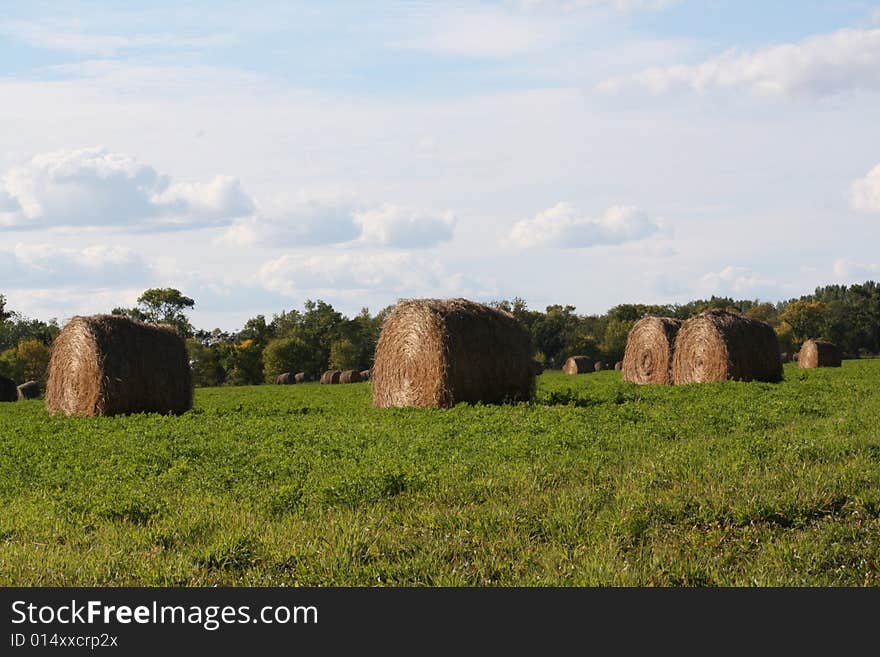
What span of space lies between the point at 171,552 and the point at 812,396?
739 inches

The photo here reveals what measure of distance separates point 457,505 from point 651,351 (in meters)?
27.8

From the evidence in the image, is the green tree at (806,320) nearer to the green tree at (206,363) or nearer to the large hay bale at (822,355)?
the green tree at (206,363)

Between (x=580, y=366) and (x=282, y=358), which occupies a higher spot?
(x=282, y=358)

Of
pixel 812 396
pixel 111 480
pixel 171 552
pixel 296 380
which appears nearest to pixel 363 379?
pixel 296 380

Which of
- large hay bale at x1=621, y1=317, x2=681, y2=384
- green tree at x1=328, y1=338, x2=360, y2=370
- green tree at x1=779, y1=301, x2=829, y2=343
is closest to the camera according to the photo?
large hay bale at x1=621, y1=317, x2=681, y2=384

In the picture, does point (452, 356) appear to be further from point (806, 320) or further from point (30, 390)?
point (806, 320)

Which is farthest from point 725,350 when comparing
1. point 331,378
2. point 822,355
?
point 331,378

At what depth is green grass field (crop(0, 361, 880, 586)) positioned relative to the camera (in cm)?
813

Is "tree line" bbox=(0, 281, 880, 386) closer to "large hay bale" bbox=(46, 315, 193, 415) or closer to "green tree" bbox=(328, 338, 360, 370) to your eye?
"green tree" bbox=(328, 338, 360, 370)

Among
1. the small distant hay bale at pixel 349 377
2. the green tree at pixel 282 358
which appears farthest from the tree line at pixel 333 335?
the small distant hay bale at pixel 349 377

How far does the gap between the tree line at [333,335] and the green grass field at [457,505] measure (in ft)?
189

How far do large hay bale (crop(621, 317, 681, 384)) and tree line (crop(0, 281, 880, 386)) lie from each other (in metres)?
33.8

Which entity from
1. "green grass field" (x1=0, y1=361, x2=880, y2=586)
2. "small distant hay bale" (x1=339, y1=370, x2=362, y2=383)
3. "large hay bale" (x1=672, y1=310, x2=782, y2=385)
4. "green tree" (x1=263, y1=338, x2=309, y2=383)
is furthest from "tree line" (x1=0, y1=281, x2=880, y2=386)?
"green grass field" (x1=0, y1=361, x2=880, y2=586)

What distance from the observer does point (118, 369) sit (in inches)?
973
